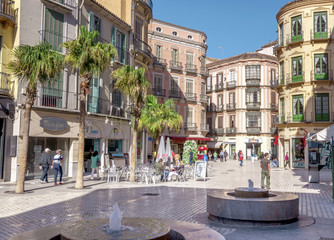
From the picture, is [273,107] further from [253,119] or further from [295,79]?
[295,79]

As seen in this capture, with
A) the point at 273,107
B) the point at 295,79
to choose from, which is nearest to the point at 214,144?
the point at 273,107

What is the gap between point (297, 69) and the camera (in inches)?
1388

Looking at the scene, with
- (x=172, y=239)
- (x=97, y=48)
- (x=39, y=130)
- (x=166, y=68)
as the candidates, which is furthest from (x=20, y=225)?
(x=166, y=68)

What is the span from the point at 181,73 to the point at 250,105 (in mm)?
14533

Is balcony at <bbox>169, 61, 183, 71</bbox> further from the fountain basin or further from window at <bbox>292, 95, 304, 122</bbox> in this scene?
the fountain basin

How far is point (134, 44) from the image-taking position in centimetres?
2852

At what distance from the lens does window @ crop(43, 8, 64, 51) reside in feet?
65.6

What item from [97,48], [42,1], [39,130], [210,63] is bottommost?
[39,130]

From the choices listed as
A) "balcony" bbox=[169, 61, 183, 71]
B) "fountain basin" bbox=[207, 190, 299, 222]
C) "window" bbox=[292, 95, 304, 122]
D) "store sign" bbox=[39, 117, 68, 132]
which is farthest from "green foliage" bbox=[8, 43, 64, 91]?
"balcony" bbox=[169, 61, 183, 71]

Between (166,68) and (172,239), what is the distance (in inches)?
1581

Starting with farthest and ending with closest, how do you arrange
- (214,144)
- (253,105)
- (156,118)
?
(214,144) < (253,105) < (156,118)

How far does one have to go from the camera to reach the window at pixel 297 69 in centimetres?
3497

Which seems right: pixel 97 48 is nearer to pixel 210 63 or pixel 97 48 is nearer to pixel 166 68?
pixel 166 68

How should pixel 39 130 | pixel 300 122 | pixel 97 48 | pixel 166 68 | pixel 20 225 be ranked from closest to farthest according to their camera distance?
1. pixel 20 225
2. pixel 97 48
3. pixel 39 130
4. pixel 300 122
5. pixel 166 68
